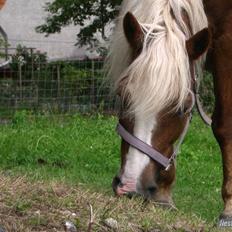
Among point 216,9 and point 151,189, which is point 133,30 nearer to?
point 216,9

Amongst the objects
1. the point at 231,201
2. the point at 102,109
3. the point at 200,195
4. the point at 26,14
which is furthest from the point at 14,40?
the point at 231,201

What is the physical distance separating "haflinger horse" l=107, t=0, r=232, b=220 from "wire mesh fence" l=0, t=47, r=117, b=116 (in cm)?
734

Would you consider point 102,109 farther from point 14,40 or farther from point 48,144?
point 14,40

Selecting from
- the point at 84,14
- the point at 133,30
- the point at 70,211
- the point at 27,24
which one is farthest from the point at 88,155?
the point at 27,24

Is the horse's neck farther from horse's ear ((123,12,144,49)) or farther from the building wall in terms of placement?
the building wall

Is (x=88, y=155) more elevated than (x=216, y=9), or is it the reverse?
(x=216, y=9)

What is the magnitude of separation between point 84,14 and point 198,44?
1192 cm

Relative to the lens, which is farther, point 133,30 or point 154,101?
point 133,30

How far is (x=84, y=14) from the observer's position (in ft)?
53.8

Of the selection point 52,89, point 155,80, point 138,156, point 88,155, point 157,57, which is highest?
point 157,57

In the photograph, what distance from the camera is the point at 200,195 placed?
6910mm

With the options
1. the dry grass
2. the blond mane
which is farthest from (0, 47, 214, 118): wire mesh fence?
the dry grass

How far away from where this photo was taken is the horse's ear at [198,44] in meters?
4.62

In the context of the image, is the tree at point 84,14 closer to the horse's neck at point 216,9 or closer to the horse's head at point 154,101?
the horse's neck at point 216,9
